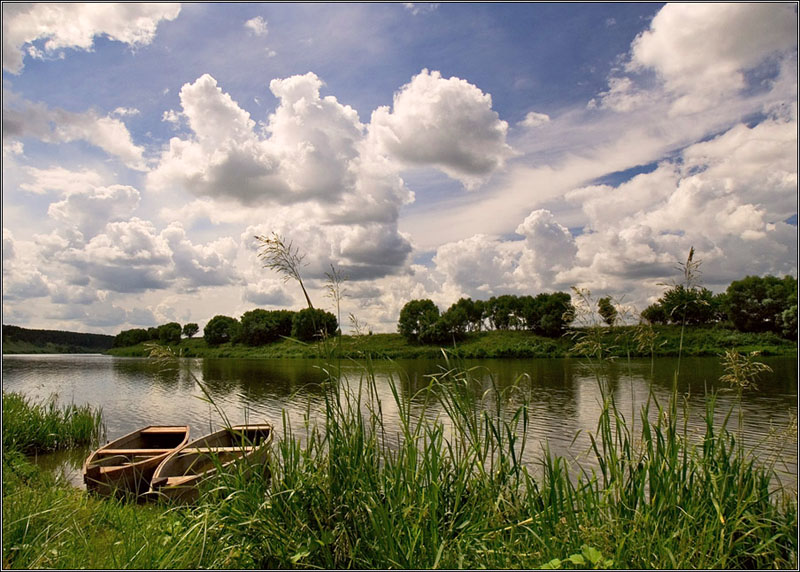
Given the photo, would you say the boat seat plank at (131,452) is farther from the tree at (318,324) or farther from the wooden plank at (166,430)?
the tree at (318,324)

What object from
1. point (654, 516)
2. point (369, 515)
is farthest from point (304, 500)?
point (654, 516)

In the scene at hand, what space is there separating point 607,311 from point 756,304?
73.7m

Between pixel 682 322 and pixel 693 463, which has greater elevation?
pixel 682 322

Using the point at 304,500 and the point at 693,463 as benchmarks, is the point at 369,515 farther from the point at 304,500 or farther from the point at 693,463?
the point at 693,463

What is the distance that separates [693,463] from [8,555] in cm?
578

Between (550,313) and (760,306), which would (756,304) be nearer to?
(760,306)

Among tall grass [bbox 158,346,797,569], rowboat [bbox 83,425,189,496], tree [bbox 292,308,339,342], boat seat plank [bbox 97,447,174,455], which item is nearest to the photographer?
tall grass [bbox 158,346,797,569]

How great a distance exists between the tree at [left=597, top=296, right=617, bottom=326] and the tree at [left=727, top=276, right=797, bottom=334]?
70.6 m

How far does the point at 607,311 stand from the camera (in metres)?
5.05

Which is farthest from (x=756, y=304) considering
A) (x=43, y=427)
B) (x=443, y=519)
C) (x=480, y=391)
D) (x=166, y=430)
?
(x=443, y=519)

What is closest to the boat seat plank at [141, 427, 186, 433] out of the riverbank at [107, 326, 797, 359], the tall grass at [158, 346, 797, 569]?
the tall grass at [158, 346, 797, 569]

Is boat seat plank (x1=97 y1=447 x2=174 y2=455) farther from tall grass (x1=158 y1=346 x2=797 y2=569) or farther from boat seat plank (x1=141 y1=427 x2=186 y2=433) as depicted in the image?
tall grass (x1=158 y1=346 x2=797 y2=569)

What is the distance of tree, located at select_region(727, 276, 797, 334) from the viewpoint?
64.0m

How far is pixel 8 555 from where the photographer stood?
4.16m
